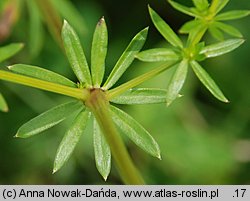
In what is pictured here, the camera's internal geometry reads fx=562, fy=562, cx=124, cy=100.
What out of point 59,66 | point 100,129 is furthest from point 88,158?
point 100,129

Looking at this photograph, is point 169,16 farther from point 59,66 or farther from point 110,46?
point 59,66

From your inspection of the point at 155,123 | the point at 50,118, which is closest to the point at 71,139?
the point at 50,118

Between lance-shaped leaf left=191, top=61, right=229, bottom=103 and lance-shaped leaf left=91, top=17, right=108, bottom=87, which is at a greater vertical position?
lance-shaped leaf left=91, top=17, right=108, bottom=87

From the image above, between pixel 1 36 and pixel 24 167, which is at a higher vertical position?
pixel 1 36

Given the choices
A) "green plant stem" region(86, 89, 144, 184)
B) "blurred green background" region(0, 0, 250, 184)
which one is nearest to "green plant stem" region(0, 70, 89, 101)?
"green plant stem" region(86, 89, 144, 184)

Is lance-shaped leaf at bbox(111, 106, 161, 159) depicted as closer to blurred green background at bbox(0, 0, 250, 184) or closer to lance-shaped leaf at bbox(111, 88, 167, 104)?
lance-shaped leaf at bbox(111, 88, 167, 104)
